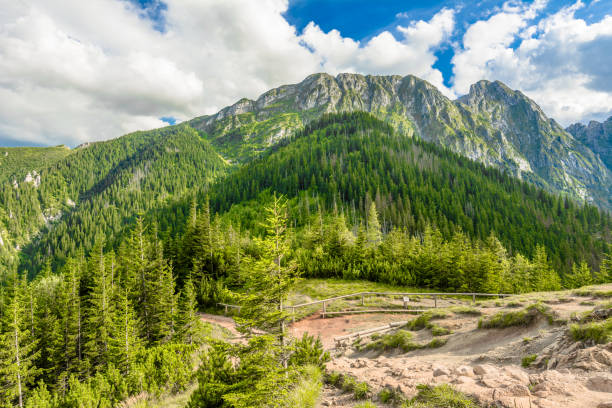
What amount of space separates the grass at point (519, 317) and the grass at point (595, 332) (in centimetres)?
363

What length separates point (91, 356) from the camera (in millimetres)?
29547

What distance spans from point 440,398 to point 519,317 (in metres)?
7.86

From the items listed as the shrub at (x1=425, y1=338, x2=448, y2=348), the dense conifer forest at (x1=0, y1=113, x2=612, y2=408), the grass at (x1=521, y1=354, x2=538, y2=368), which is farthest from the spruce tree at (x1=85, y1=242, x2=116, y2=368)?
the grass at (x1=521, y1=354, x2=538, y2=368)

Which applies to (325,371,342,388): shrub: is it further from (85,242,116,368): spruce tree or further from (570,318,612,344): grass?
(85,242,116,368): spruce tree

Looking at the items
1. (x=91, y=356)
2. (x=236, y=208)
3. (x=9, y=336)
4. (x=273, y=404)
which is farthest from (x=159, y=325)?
(x=236, y=208)

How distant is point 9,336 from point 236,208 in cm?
8714

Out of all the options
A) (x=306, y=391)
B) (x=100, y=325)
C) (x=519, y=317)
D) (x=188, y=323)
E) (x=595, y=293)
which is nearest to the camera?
(x=306, y=391)

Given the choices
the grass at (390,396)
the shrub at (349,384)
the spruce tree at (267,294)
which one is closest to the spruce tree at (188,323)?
the spruce tree at (267,294)

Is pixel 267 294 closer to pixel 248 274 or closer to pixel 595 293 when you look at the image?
pixel 248 274

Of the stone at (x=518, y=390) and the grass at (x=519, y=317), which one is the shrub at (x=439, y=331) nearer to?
the grass at (x=519, y=317)

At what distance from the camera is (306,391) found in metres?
8.80

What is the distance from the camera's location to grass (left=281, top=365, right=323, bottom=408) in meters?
8.43

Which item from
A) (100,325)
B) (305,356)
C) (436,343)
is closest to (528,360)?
(436,343)

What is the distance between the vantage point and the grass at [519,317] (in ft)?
35.8
